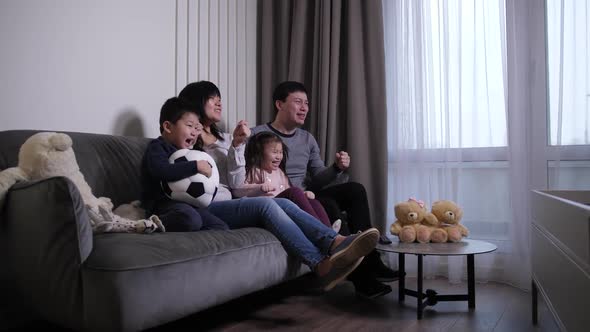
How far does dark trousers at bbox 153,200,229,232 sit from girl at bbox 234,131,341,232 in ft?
1.27

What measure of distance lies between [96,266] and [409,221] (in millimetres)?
1513

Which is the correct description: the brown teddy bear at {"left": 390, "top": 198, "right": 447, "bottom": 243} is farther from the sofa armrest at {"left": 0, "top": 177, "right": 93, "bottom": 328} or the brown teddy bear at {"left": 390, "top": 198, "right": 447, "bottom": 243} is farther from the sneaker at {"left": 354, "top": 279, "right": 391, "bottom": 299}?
the sofa armrest at {"left": 0, "top": 177, "right": 93, "bottom": 328}

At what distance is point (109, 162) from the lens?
74.0 inches

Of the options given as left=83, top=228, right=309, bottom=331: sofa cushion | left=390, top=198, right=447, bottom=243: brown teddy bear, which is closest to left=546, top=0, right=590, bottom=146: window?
left=390, top=198, right=447, bottom=243: brown teddy bear

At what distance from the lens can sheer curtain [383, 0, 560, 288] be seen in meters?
2.54

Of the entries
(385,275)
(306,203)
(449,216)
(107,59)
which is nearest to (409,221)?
(449,216)

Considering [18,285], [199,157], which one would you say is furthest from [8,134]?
[199,157]

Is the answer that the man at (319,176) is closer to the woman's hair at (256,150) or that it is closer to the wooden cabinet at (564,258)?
the woman's hair at (256,150)

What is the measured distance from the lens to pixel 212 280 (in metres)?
1.45

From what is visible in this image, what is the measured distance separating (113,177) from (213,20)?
1.40 m

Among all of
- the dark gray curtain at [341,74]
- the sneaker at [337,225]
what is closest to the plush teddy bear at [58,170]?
the sneaker at [337,225]

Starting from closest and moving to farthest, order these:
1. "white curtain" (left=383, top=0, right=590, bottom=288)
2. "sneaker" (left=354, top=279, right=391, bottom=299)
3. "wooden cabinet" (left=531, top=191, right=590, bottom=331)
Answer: "wooden cabinet" (left=531, top=191, right=590, bottom=331)
"sneaker" (left=354, top=279, right=391, bottom=299)
"white curtain" (left=383, top=0, right=590, bottom=288)

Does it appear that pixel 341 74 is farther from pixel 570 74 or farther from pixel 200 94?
pixel 570 74

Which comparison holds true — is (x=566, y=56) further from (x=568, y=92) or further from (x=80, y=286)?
(x=80, y=286)
